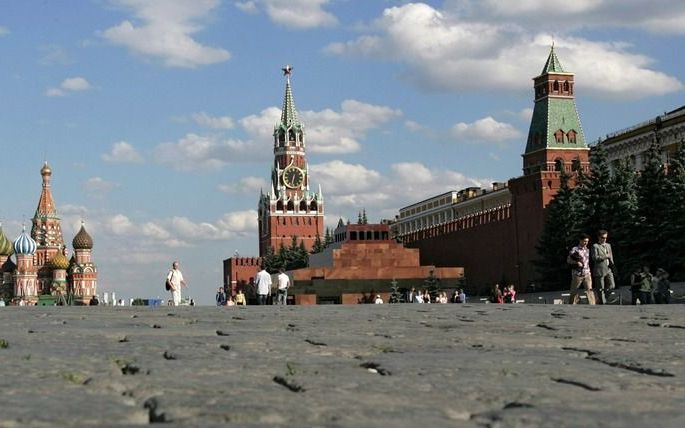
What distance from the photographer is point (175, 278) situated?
1853 cm

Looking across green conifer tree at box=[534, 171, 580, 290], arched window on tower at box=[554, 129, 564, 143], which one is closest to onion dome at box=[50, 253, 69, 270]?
arched window on tower at box=[554, 129, 564, 143]

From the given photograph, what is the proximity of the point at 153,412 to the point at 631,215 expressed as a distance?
3415 cm

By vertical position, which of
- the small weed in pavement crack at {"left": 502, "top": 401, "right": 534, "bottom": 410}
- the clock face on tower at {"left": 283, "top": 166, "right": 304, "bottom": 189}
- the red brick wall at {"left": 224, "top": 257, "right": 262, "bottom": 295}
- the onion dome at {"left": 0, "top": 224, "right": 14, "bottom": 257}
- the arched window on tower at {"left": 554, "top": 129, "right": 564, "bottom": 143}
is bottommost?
the small weed in pavement crack at {"left": 502, "top": 401, "right": 534, "bottom": 410}

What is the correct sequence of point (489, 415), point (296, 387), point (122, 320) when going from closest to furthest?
point (489, 415) < point (296, 387) < point (122, 320)

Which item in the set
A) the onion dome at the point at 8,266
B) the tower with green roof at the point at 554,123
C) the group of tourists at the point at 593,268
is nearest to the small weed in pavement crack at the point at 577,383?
the group of tourists at the point at 593,268

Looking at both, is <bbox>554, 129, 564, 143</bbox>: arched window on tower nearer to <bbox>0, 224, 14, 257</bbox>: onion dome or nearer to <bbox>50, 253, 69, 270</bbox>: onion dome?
<bbox>50, 253, 69, 270</bbox>: onion dome

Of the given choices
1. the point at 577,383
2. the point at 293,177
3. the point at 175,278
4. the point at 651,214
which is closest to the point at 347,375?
the point at 577,383

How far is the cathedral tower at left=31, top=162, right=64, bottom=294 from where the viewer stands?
335ft

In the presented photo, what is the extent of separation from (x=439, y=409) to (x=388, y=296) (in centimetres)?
5011

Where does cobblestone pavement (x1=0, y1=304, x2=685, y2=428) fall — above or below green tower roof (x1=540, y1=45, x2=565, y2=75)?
below

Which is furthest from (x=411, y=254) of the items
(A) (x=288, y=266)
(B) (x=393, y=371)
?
(B) (x=393, y=371)

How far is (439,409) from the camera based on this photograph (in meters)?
4.14

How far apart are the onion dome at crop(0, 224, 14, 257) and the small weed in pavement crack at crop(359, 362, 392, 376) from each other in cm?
9823

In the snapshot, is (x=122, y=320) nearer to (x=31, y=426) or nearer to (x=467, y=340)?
(x=467, y=340)
